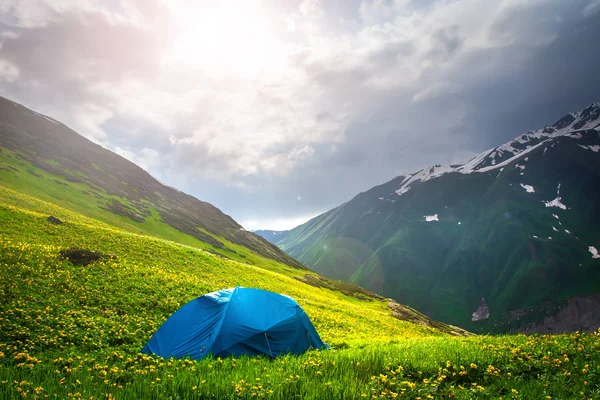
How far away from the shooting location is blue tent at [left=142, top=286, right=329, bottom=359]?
11875mm

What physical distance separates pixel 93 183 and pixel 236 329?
122 m

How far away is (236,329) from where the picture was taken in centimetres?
1214

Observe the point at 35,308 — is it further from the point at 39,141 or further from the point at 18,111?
the point at 18,111

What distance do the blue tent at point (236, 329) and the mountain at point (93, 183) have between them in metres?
71.1

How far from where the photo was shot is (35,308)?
15.0 meters

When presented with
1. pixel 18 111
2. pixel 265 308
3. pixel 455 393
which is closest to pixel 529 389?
pixel 455 393

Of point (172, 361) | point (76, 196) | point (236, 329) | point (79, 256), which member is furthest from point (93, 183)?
point (172, 361)

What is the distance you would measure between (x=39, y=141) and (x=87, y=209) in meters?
79.3

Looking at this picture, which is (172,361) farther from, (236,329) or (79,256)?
(79,256)

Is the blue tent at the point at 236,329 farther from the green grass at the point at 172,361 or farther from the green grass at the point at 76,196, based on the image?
the green grass at the point at 76,196

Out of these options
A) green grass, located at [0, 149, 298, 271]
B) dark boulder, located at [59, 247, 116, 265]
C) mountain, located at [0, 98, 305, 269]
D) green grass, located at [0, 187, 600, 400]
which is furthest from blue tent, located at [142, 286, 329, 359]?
mountain, located at [0, 98, 305, 269]

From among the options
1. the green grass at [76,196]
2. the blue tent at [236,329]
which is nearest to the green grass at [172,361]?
the blue tent at [236,329]

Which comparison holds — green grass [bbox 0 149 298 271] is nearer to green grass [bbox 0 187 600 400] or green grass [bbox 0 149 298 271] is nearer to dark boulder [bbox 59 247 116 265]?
dark boulder [bbox 59 247 116 265]

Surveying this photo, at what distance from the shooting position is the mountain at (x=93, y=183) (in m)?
78.9
